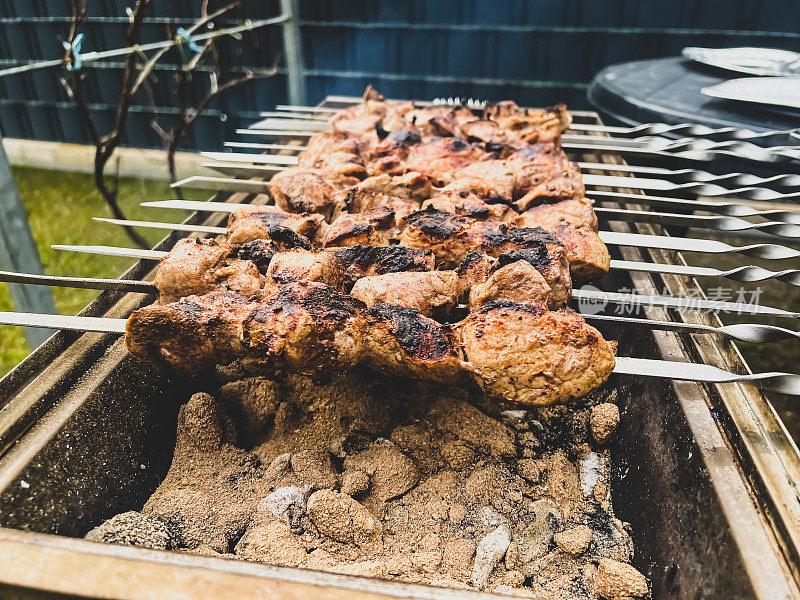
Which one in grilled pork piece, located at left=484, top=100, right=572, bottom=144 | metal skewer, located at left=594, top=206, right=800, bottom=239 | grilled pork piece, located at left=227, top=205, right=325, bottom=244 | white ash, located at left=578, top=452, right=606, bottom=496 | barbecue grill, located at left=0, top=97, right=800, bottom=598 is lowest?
white ash, located at left=578, top=452, right=606, bottom=496

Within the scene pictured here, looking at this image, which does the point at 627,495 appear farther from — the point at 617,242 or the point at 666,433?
the point at 617,242

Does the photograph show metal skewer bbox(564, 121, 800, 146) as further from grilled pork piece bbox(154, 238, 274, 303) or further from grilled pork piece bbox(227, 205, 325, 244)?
grilled pork piece bbox(154, 238, 274, 303)

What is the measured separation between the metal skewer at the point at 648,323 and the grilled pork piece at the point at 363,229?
66 cm

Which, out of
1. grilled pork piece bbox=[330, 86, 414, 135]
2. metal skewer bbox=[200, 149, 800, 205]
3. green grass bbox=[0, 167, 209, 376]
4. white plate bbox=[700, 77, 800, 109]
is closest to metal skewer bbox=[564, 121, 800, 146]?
white plate bbox=[700, 77, 800, 109]

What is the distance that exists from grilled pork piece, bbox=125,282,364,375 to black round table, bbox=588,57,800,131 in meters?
2.54

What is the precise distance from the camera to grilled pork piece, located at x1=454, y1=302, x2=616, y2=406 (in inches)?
56.3

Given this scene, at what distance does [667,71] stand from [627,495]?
10.5 ft

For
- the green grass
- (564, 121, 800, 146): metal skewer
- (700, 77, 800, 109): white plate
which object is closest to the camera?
(564, 121, 800, 146): metal skewer

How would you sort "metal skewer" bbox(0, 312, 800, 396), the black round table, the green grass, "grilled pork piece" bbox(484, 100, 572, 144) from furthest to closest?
the green grass < "grilled pork piece" bbox(484, 100, 572, 144) < the black round table < "metal skewer" bbox(0, 312, 800, 396)

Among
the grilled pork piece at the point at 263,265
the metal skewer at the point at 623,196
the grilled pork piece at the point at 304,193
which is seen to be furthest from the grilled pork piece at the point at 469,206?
the metal skewer at the point at 623,196

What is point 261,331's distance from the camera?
58.8 inches

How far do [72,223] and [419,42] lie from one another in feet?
15.9

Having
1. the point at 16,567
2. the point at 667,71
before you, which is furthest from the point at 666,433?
the point at 667,71

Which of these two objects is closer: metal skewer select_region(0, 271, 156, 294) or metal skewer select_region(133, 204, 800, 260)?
metal skewer select_region(0, 271, 156, 294)
